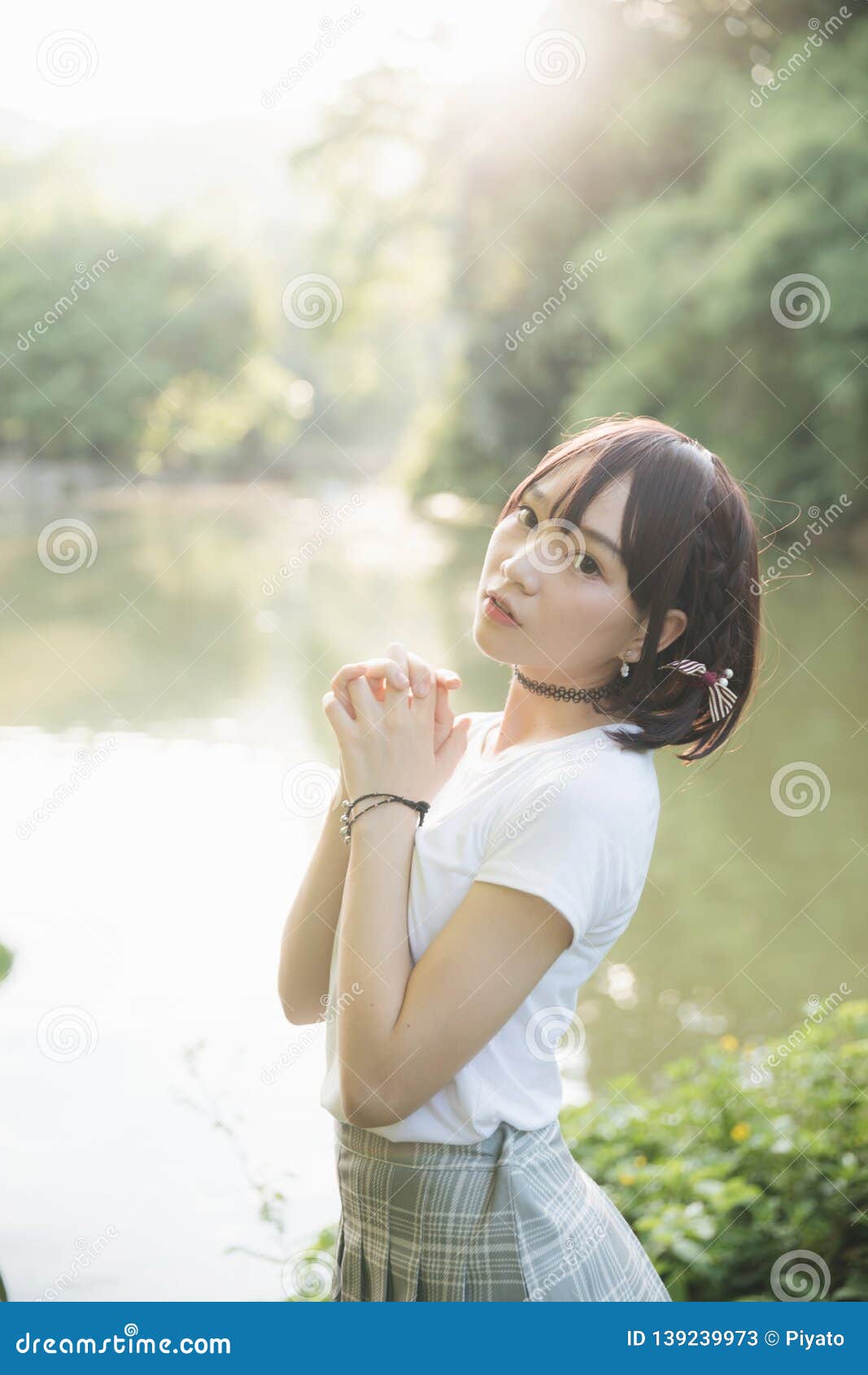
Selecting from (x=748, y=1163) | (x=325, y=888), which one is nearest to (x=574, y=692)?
(x=325, y=888)

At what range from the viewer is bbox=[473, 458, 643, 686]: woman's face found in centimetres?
104

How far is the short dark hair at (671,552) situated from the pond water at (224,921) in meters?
1.05

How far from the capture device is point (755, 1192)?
2094 mm

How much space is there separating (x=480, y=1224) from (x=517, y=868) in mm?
288

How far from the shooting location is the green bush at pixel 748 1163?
1997 millimetres

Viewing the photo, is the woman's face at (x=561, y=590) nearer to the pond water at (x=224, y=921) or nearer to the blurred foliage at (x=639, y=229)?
the pond water at (x=224, y=921)

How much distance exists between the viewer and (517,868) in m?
0.96

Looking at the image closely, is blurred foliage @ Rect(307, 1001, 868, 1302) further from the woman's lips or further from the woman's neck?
the woman's lips

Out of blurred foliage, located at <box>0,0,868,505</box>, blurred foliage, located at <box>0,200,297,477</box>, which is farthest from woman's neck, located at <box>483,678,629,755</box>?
blurred foliage, located at <box>0,200,297,477</box>

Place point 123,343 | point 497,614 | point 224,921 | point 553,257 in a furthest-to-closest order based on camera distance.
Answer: point 123,343
point 553,257
point 224,921
point 497,614

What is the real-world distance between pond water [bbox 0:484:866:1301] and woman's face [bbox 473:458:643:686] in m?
1.06

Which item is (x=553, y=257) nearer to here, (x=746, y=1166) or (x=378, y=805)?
(x=746, y=1166)
